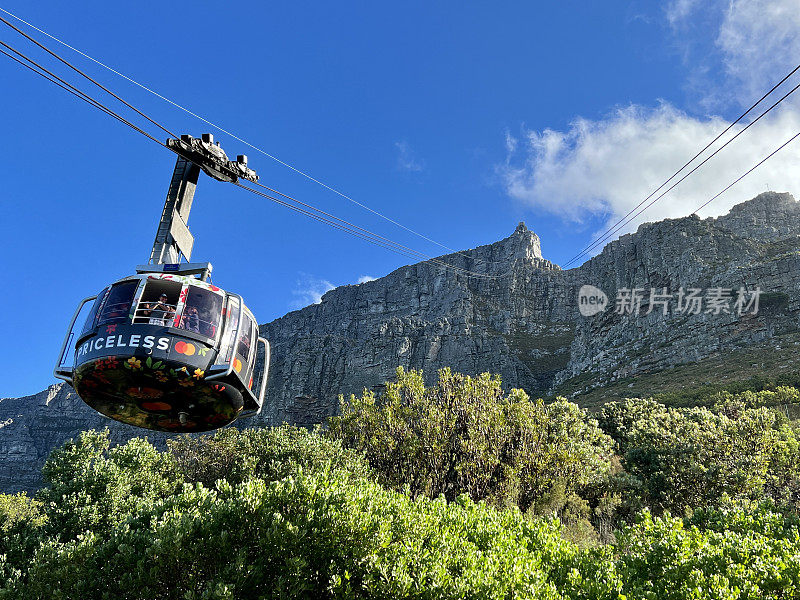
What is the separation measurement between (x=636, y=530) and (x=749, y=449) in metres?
15.7

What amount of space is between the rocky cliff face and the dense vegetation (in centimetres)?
4823

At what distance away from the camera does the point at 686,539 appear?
9062mm

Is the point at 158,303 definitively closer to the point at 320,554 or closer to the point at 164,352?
the point at 164,352

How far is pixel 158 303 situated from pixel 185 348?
85 cm

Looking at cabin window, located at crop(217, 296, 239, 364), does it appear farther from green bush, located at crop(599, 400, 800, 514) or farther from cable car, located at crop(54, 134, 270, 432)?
green bush, located at crop(599, 400, 800, 514)

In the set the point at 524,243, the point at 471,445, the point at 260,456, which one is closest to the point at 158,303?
the point at 471,445

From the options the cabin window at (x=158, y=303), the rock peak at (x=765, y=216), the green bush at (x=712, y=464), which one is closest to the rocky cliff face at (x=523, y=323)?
the rock peak at (x=765, y=216)

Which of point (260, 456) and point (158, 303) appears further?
point (260, 456)

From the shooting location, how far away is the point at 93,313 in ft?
24.6

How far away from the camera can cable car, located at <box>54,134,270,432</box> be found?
6.88 m

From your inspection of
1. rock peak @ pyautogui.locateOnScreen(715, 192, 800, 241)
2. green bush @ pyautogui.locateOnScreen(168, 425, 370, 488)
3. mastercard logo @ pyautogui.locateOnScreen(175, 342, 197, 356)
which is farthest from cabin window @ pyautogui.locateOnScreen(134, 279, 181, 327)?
rock peak @ pyautogui.locateOnScreen(715, 192, 800, 241)

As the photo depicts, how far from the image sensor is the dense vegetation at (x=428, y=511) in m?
8.86

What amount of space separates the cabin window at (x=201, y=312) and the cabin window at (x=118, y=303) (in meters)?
0.85

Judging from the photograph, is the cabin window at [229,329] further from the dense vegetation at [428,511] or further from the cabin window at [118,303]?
the dense vegetation at [428,511]
